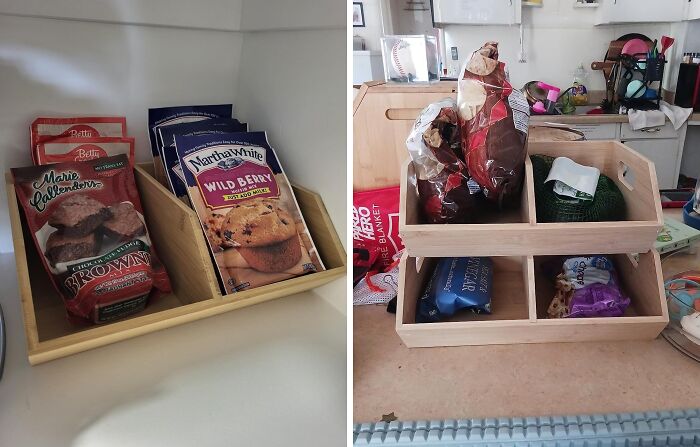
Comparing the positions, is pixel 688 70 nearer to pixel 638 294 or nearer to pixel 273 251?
pixel 638 294

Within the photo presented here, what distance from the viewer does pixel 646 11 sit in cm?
183

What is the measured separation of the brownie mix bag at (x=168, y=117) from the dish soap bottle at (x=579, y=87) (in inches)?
74.1

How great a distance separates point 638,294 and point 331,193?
49cm

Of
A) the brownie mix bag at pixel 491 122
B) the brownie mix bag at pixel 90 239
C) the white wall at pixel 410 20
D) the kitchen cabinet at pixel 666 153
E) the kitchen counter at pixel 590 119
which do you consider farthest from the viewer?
the white wall at pixel 410 20

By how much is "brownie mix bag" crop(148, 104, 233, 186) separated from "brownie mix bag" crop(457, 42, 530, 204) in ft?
1.87

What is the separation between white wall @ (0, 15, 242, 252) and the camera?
0.85 meters

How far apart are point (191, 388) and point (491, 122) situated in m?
0.50

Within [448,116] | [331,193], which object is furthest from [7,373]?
[448,116]

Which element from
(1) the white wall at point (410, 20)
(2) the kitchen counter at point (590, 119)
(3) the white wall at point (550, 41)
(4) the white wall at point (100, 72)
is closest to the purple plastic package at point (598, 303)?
(4) the white wall at point (100, 72)

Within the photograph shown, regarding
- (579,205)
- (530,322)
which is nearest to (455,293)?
(530,322)

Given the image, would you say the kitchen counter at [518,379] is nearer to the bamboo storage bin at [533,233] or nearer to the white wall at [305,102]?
the bamboo storage bin at [533,233]

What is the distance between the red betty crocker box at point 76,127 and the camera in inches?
34.1

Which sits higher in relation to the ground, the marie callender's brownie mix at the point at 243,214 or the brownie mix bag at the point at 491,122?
the brownie mix bag at the point at 491,122

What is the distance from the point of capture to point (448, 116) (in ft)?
2.27
